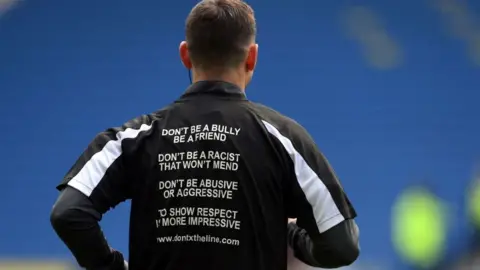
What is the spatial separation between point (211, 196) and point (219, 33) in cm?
33

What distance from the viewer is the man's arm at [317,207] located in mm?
1422

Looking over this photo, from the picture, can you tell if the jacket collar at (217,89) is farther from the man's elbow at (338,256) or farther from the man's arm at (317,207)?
the man's elbow at (338,256)

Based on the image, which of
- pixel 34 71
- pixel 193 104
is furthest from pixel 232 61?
pixel 34 71

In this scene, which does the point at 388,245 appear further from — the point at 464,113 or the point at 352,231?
the point at 352,231

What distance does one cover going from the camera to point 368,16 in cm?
466

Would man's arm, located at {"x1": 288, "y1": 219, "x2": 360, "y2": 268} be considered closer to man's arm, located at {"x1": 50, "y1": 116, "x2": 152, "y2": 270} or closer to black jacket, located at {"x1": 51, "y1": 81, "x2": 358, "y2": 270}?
black jacket, located at {"x1": 51, "y1": 81, "x2": 358, "y2": 270}

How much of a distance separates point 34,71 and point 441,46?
8.22ft

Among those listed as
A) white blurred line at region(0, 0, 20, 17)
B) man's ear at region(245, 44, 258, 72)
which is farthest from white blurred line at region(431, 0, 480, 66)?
man's ear at region(245, 44, 258, 72)

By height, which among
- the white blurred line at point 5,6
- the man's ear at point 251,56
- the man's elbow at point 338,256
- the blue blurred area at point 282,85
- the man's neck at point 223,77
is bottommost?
the man's elbow at point 338,256

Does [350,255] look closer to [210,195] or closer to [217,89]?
[210,195]

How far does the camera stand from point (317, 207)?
1429 millimetres

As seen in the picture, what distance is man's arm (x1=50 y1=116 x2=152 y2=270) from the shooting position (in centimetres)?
143

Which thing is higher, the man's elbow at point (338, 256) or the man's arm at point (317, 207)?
the man's arm at point (317, 207)

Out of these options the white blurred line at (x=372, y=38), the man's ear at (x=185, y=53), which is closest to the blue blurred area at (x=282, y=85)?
the white blurred line at (x=372, y=38)
